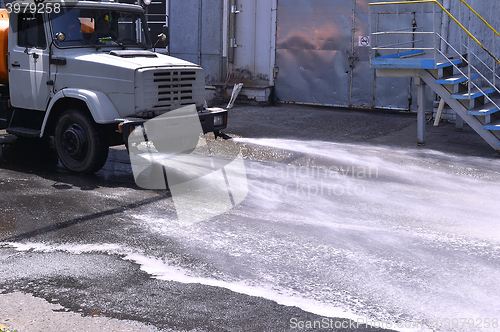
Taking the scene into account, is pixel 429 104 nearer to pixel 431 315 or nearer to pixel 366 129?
pixel 366 129

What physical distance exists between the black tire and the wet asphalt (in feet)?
0.67

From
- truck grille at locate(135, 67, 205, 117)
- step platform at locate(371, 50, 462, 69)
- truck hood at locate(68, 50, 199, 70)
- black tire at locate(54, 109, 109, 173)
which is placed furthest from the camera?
step platform at locate(371, 50, 462, 69)

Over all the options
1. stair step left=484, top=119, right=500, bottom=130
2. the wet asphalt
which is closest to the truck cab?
the wet asphalt

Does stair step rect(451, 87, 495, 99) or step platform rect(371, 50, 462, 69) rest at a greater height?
step platform rect(371, 50, 462, 69)

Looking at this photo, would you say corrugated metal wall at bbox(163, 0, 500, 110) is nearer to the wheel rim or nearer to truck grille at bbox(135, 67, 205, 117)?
truck grille at bbox(135, 67, 205, 117)

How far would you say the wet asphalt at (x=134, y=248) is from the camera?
4254 millimetres

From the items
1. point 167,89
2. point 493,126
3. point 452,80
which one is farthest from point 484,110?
point 167,89

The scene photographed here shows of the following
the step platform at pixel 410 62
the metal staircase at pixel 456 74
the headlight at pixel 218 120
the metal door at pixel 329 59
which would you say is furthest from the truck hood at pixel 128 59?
the metal door at pixel 329 59

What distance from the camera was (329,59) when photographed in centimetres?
1546

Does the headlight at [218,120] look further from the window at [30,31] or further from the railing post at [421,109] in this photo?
the railing post at [421,109]

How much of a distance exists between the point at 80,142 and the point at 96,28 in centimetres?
186

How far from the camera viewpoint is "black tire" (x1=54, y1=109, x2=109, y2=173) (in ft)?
27.1

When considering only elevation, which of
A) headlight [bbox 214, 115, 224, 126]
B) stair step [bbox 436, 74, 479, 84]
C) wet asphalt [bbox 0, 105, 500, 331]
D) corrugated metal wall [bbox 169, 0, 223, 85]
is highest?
corrugated metal wall [bbox 169, 0, 223, 85]

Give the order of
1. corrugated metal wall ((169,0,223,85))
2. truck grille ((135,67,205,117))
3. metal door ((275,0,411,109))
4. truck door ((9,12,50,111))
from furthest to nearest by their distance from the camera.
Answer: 1. corrugated metal wall ((169,0,223,85))
2. metal door ((275,0,411,109))
3. truck door ((9,12,50,111))
4. truck grille ((135,67,205,117))
